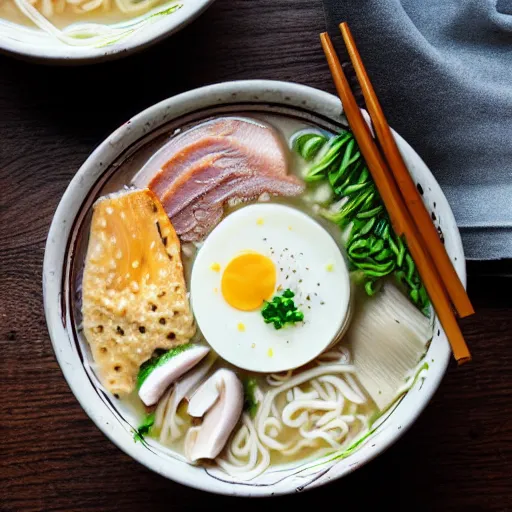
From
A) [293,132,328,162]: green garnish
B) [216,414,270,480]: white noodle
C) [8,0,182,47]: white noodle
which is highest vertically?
[8,0,182,47]: white noodle

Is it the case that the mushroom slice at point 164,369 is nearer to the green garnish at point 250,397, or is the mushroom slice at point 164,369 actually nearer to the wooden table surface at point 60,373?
the green garnish at point 250,397

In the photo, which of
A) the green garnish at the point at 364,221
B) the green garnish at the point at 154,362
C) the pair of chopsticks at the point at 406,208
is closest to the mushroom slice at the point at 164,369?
the green garnish at the point at 154,362

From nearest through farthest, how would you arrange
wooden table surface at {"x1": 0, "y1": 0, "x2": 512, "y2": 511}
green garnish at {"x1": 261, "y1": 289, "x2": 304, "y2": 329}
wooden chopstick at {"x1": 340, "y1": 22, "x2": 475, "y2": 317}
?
wooden chopstick at {"x1": 340, "y1": 22, "x2": 475, "y2": 317} < green garnish at {"x1": 261, "y1": 289, "x2": 304, "y2": 329} < wooden table surface at {"x1": 0, "y1": 0, "x2": 512, "y2": 511}

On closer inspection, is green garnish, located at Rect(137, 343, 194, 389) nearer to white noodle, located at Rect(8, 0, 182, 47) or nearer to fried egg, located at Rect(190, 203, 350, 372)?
fried egg, located at Rect(190, 203, 350, 372)

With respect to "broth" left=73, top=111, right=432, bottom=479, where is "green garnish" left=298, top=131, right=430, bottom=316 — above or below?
above

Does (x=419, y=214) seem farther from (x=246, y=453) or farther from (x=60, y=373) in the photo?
(x=60, y=373)

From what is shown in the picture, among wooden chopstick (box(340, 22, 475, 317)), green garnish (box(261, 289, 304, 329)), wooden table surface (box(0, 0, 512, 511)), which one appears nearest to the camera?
wooden chopstick (box(340, 22, 475, 317))

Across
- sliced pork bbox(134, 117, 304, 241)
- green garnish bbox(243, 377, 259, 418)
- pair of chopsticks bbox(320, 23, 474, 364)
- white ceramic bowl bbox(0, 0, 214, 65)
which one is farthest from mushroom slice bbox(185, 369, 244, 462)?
white ceramic bowl bbox(0, 0, 214, 65)
